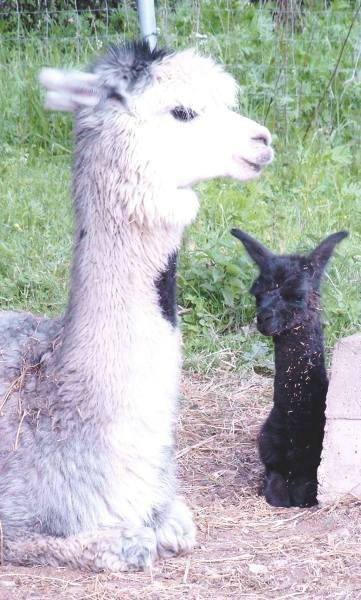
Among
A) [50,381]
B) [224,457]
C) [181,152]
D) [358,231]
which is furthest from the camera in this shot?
[358,231]

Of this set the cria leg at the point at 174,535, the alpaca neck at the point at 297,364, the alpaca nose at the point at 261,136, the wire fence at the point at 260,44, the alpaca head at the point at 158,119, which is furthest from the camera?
the wire fence at the point at 260,44

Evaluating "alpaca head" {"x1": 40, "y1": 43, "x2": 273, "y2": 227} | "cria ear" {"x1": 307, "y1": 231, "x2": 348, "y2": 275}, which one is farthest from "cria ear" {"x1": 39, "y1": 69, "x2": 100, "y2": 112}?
"cria ear" {"x1": 307, "y1": 231, "x2": 348, "y2": 275}

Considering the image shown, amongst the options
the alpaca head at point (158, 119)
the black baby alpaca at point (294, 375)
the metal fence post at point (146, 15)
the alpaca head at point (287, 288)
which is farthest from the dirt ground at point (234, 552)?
the metal fence post at point (146, 15)

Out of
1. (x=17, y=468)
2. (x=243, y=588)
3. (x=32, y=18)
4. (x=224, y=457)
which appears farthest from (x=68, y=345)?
(x=32, y=18)

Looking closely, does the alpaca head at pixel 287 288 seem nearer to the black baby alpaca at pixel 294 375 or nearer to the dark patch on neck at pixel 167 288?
the black baby alpaca at pixel 294 375

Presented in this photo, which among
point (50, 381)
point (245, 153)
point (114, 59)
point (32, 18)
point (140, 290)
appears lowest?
point (32, 18)

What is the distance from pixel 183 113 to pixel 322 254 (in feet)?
4.04

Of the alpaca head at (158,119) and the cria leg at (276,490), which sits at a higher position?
the alpaca head at (158,119)

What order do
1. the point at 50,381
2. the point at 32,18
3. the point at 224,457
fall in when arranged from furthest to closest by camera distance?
the point at 32,18, the point at 224,457, the point at 50,381

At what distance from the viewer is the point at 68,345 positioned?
396 cm

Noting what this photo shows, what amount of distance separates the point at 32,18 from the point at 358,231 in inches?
220

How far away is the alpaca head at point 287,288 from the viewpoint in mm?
4582

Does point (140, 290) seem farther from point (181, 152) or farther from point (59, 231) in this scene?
point (59, 231)

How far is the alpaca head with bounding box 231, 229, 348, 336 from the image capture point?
4.58m
